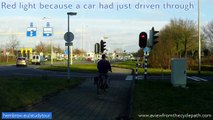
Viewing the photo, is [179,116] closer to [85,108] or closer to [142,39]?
[85,108]

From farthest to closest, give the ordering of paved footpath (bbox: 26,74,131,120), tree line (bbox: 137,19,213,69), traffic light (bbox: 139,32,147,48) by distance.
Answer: tree line (bbox: 137,19,213,69) → traffic light (bbox: 139,32,147,48) → paved footpath (bbox: 26,74,131,120)

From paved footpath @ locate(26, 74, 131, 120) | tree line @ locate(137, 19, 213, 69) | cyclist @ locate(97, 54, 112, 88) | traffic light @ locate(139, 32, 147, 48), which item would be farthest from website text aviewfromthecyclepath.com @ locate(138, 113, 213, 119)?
tree line @ locate(137, 19, 213, 69)

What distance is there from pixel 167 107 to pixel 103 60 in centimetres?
616

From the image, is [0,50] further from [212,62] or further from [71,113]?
[71,113]

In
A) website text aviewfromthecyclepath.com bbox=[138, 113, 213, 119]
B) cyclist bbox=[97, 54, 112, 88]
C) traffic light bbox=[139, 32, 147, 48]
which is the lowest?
website text aviewfromthecyclepath.com bbox=[138, 113, 213, 119]

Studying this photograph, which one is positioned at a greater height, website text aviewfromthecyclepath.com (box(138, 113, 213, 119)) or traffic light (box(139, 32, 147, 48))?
traffic light (box(139, 32, 147, 48))

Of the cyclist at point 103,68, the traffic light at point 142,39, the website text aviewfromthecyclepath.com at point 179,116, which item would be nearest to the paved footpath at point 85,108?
the website text aviewfromthecyclepath.com at point 179,116

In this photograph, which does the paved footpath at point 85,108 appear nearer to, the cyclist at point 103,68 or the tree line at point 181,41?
the cyclist at point 103,68

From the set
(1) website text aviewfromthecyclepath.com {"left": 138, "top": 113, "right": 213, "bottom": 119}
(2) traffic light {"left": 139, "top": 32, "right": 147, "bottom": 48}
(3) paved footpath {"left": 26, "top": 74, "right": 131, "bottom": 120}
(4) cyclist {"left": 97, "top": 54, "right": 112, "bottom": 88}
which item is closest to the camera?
(1) website text aviewfromthecyclepath.com {"left": 138, "top": 113, "right": 213, "bottom": 119}

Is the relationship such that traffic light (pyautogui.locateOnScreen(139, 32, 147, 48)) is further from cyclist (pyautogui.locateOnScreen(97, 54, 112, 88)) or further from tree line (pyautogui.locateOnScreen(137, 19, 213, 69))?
tree line (pyautogui.locateOnScreen(137, 19, 213, 69))

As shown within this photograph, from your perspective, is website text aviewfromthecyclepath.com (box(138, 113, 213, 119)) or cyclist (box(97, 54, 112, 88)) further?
cyclist (box(97, 54, 112, 88))

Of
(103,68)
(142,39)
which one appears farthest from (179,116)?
(142,39)

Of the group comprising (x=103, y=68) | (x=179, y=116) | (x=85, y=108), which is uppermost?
(x=103, y=68)

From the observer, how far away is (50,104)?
44.9 ft
